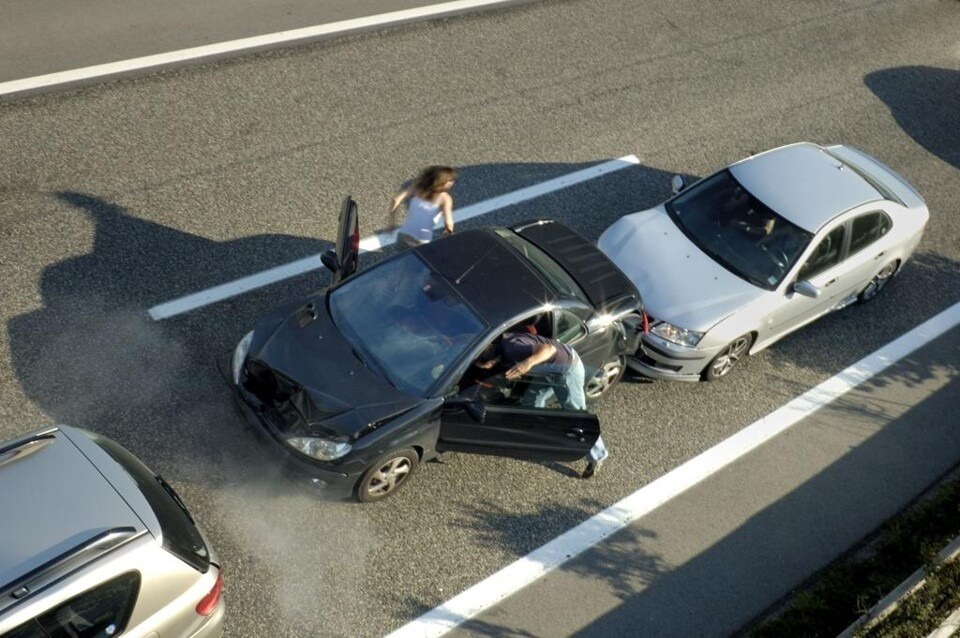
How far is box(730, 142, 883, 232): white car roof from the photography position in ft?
30.4

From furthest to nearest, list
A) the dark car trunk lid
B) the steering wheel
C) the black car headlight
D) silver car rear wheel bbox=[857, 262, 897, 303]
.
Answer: silver car rear wheel bbox=[857, 262, 897, 303] < the steering wheel < the dark car trunk lid < the black car headlight

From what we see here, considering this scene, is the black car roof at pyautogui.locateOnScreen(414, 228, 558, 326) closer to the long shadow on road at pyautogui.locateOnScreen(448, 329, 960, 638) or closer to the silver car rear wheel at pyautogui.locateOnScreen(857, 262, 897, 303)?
the long shadow on road at pyautogui.locateOnScreen(448, 329, 960, 638)

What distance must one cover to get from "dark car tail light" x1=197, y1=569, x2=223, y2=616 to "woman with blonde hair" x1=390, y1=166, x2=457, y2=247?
386 centimetres

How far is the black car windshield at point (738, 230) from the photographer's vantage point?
9016mm

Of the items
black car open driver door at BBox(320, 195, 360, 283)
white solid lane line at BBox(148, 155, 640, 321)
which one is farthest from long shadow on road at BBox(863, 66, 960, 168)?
Answer: black car open driver door at BBox(320, 195, 360, 283)

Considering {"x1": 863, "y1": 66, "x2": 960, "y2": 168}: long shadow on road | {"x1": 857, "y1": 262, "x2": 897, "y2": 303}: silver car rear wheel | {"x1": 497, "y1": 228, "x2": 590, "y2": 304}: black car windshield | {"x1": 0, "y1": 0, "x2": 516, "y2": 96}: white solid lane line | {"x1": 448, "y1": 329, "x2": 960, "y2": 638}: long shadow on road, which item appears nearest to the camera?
{"x1": 448, "y1": 329, "x2": 960, "y2": 638}: long shadow on road

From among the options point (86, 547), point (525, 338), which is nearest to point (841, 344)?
point (525, 338)

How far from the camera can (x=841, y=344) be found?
9664 mm

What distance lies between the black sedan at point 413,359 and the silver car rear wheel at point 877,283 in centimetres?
342

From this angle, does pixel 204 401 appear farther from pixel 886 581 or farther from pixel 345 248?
pixel 886 581

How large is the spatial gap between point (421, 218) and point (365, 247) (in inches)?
48.1

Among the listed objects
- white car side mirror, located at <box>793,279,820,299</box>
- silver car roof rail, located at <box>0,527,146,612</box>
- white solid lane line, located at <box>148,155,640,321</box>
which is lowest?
white car side mirror, located at <box>793,279,820,299</box>

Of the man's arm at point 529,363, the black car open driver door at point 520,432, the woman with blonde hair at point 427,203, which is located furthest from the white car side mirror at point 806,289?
the woman with blonde hair at point 427,203

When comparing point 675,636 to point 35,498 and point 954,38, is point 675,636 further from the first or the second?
point 954,38
